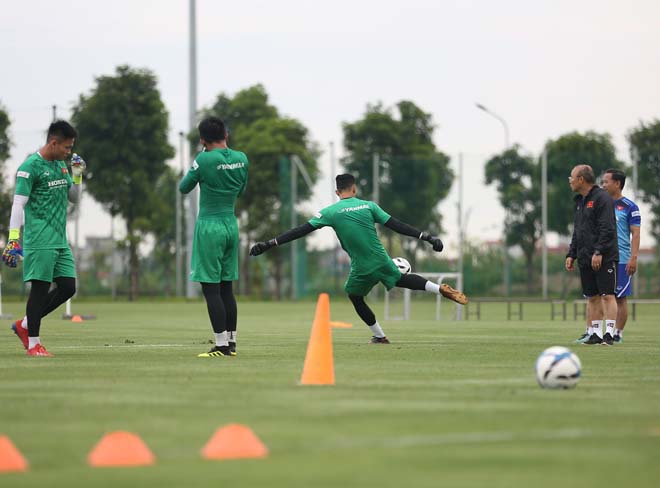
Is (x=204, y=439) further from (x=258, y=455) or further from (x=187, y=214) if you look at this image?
(x=187, y=214)

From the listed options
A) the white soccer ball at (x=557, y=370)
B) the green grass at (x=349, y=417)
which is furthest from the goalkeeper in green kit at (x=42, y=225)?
the white soccer ball at (x=557, y=370)

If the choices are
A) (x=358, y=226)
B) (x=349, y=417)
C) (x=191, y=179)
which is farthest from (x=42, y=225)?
(x=349, y=417)

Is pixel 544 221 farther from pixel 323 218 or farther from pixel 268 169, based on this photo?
pixel 323 218

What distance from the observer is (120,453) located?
5.34 meters

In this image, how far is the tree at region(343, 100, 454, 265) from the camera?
4519 cm

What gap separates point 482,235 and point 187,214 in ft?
38.5

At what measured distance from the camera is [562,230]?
43781 mm

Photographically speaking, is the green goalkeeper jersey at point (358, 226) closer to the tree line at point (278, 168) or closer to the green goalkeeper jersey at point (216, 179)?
the green goalkeeper jersey at point (216, 179)

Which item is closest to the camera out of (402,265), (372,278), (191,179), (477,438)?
(477,438)

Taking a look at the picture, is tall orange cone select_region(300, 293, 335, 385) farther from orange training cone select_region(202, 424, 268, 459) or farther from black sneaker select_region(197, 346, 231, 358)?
black sneaker select_region(197, 346, 231, 358)

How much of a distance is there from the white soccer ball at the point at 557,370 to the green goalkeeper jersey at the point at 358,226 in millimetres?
5570

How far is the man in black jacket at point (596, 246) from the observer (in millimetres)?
14094

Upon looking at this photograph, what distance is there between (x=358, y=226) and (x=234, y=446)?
8.55 metres

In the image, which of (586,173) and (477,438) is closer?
(477,438)
